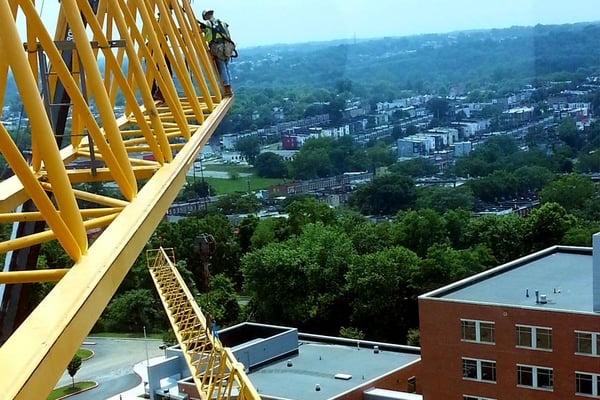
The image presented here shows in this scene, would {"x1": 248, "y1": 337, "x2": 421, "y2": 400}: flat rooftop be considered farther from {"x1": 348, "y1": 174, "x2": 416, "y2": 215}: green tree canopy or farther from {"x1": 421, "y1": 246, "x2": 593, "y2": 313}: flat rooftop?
{"x1": 348, "y1": 174, "x2": 416, "y2": 215}: green tree canopy

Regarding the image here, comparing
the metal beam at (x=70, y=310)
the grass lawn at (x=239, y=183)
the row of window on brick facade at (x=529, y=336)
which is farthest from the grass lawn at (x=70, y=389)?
the grass lawn at (x=239, y=183)

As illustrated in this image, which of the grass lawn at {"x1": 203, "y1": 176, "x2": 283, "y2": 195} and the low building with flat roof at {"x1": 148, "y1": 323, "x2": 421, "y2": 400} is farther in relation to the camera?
the grass lawn at {"x1": 203, "y1": 176, "x2": 283, "y2": 195}

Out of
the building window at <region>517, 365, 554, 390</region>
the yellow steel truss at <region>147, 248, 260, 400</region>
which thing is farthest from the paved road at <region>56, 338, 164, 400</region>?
the building window at <region>517, 365, 554, 390</region>

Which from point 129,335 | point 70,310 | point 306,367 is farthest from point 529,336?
point 129,335

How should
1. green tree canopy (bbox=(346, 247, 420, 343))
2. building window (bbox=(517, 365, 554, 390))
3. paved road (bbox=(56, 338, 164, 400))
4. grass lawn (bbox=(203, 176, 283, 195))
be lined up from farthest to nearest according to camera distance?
grass lawn (bbox=(203, 176, 283, 195))
green tree canopy (bbox=(346, 247, 420, 343))
paved road (bbox=(56, 338, 164, 400))
building window (bbox=(517, 365, 554, 390))

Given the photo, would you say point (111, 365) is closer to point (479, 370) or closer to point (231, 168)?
point (479, 370)
